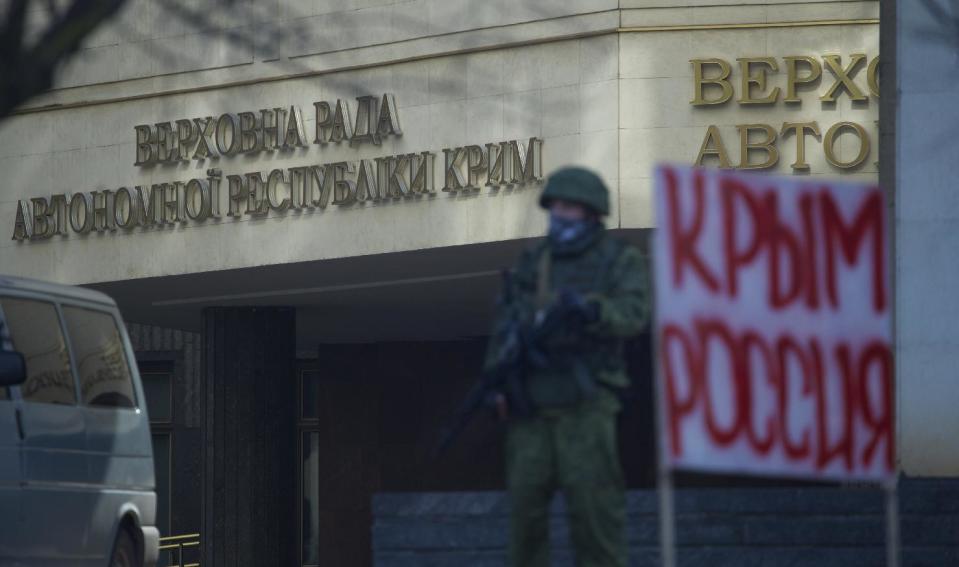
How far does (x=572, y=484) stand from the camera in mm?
7203

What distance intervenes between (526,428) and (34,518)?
13.0ft

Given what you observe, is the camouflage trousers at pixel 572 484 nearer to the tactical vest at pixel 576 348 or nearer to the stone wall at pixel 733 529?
the tactical vest at pixel 576 348

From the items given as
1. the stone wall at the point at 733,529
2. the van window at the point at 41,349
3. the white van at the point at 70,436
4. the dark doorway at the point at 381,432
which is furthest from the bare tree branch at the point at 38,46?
the dark doorway at the point at 381,432

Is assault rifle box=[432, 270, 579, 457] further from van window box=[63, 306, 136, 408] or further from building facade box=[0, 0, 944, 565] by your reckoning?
building facade box=[0, 0, 944, 565]

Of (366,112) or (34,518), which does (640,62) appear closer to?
(366,112)

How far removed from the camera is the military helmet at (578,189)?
7.28 meters

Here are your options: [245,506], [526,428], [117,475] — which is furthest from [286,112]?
[526,428]

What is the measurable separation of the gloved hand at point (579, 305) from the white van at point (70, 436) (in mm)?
3616

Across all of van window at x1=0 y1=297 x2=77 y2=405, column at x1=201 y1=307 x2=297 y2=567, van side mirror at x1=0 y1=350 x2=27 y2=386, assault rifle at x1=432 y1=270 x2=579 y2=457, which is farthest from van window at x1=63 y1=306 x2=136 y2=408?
column at x1=201 y1=307 x2=297 y2=567

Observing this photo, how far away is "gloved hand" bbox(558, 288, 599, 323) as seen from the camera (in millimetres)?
7105

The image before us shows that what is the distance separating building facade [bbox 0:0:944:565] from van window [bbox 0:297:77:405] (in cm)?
464

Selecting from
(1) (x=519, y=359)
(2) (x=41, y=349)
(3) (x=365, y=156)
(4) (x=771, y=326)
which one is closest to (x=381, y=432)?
(3) (x=365, y=156)

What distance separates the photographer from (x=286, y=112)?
19719 millimetres

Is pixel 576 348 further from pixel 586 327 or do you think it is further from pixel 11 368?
pixel 11 368
